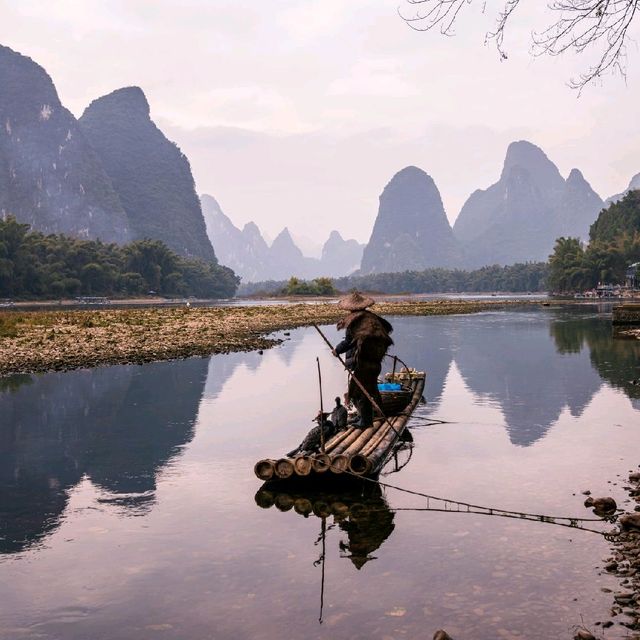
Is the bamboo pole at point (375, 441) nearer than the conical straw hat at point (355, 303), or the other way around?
the bamboo pole at point (375, 441)

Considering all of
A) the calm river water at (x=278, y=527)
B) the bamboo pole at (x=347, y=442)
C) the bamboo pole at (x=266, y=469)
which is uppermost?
the bamboo pole at (x=347, y=442)

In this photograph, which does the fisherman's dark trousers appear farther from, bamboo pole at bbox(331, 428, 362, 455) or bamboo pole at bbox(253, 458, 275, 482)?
bamboo pole at bbox(253, 458, 275, 482)

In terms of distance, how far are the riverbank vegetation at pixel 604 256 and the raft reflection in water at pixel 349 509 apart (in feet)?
411

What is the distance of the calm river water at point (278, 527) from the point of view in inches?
260

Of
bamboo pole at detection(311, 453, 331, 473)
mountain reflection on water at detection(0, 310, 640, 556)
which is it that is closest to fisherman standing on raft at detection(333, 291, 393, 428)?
bamboo pole at detection(311, 453, 331, 473)

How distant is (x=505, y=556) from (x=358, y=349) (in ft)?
16.1

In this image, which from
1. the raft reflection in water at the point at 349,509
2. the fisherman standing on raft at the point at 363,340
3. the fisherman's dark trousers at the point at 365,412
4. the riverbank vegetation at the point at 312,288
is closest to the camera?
the raft reflection in water at the point at 349,509

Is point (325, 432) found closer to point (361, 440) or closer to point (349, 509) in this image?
point (361, 440)

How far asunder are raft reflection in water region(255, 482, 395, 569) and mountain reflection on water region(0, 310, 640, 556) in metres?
0.25

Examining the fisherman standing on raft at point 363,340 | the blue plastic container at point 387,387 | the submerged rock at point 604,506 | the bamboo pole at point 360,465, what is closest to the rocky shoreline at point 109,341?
the blue plastic container at point 387,387

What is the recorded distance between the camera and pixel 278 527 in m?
9.12

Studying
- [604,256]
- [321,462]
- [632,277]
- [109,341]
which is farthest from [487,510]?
[604,256]

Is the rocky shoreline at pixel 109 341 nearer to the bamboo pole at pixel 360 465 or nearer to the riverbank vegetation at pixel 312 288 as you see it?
the bamboo pole at pixel 360 465

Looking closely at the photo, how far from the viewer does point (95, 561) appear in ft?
26.4
